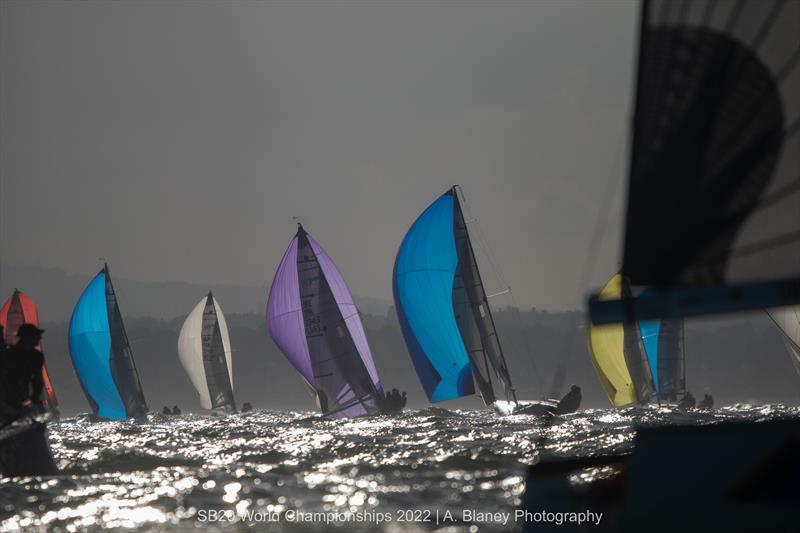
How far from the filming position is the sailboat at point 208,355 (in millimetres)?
50781

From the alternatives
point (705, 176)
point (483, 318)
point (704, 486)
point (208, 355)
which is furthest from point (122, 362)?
point (704, 486)

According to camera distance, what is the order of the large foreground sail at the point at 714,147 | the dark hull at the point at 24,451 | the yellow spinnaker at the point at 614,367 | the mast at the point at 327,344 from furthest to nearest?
the yellow spinnaker at the point at 614,367 < the mast at the point at 327,344 < the dark hull at the point at 24,451 < the large foreground sail at the point at 714,147

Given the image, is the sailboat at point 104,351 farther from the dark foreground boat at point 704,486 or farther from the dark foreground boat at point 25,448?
the dark foreground boat at point 704,486

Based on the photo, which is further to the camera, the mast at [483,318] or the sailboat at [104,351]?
the sailboat at [104,351]

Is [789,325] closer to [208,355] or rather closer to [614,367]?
[614,367]

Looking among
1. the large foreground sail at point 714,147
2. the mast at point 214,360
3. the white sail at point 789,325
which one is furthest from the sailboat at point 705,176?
the mast at point 214,360

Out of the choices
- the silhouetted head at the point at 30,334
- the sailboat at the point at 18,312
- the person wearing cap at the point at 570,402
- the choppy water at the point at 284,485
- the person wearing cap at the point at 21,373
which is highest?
the sailboat at the point at 18,312

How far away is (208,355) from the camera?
5106 centimetres

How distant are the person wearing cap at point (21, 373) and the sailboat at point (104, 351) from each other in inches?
1115

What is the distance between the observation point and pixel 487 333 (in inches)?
1245

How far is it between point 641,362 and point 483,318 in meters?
11.5

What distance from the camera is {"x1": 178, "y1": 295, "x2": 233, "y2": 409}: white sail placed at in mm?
51281

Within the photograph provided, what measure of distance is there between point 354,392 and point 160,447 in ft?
50.2

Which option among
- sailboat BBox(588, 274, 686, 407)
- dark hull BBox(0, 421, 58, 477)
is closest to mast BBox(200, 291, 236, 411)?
sailboat BBox(588, 274, 686, 407)
